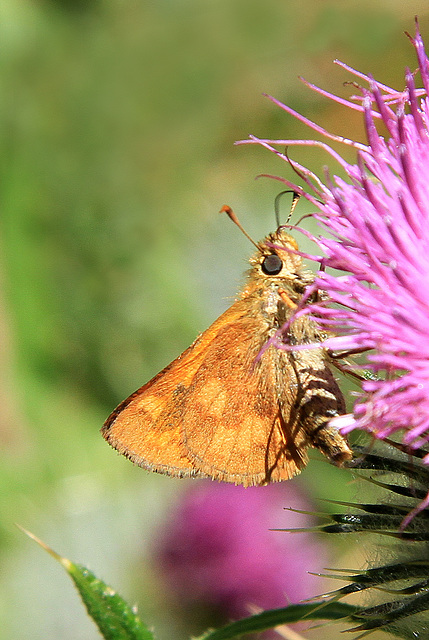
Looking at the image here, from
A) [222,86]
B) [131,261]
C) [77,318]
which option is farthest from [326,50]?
[77,318]

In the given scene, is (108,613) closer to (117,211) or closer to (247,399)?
(247,399)

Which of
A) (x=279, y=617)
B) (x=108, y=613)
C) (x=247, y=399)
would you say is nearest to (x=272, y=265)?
(x=247, y=399)

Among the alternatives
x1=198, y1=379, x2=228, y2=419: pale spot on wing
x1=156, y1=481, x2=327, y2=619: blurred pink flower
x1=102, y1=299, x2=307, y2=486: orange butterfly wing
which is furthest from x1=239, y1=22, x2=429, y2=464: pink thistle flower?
x1=156, y1=481, x2=327, y2=619: blurred pink flower

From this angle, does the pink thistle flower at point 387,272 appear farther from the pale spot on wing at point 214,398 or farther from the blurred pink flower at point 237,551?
the blurred pink flower at point 237,551

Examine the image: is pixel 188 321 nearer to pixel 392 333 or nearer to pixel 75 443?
pixel 75 443

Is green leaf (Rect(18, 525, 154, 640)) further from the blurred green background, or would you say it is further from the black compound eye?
the blurred green background
